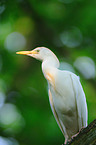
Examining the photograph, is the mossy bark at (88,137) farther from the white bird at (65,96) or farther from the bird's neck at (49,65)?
the bird's neck at (49,65)

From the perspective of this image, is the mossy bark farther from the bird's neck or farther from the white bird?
the bird's neck

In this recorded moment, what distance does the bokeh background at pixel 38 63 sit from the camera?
24.2ft

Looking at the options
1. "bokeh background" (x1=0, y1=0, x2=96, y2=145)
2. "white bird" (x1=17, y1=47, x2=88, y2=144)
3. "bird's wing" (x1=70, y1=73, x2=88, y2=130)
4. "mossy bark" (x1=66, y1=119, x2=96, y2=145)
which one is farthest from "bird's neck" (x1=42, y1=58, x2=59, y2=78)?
"bokeh background" (x1=0, y1=0, x2=96, y2=145)

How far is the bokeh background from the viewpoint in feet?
24.2

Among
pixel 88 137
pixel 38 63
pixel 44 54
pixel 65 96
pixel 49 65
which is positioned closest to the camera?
pixel 88 137

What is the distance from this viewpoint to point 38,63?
8.59m

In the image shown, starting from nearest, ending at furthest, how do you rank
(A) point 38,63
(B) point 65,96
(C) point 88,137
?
(C) point 88,137 < (B) point 65,96 < (A) point 38,63

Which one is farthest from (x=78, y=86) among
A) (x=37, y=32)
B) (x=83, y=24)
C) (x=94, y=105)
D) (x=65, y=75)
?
(x=37, y=32)

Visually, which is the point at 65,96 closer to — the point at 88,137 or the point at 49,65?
the point at 49,65

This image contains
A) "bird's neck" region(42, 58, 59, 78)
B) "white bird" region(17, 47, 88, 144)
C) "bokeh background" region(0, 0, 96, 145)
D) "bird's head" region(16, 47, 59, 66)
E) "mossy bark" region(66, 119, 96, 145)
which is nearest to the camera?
"mossy bark" region(66, 119, 96, 145)

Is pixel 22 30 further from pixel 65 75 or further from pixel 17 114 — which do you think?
pixel 65 75

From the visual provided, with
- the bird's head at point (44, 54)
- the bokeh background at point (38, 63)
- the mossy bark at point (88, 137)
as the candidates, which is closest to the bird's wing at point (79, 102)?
the bird's head at point (44, 54)

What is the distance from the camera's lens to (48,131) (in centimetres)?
704

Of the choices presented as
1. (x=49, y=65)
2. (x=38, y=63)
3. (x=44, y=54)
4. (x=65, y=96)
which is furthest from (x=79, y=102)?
(x=38, y=63)
